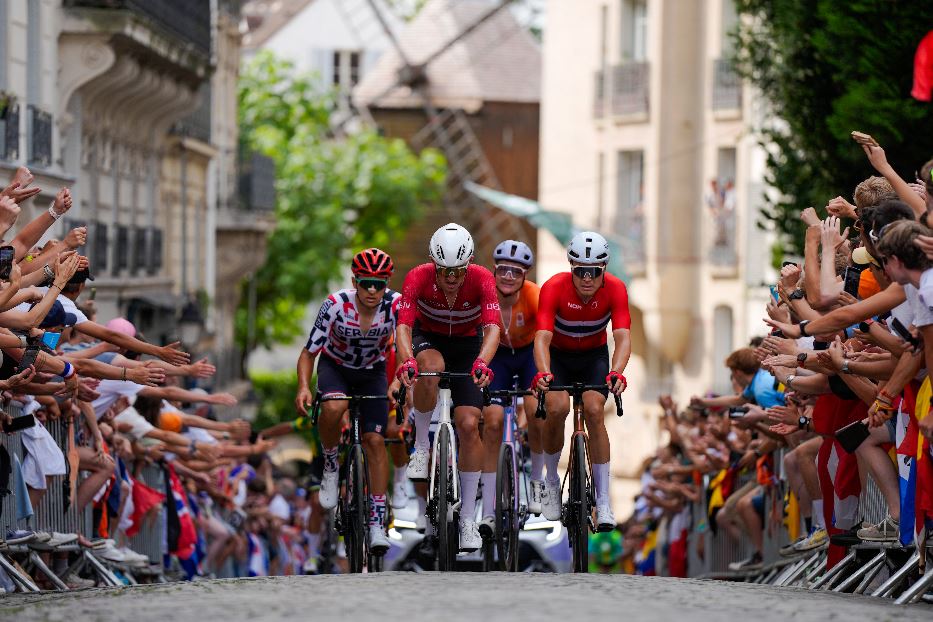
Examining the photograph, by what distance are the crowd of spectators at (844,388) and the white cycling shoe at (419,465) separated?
8.01 feet

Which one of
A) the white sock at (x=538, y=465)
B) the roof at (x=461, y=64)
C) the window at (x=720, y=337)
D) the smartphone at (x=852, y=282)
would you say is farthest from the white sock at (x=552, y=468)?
the roof at (x=461, y=64)

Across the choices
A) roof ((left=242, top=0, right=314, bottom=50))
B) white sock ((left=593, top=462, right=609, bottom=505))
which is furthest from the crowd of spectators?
roof ((left=242, top=0, right=314, bottom=50))

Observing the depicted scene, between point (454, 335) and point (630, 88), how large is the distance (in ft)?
104

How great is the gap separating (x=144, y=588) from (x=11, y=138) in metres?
14.0

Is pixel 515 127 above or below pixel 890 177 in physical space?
above

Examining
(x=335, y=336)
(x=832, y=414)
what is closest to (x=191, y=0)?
(x=335, y=336)

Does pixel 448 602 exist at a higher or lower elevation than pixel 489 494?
lower

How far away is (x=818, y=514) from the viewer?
1540cm

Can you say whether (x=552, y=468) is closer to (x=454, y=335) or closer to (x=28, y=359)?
(x=454, y=335)

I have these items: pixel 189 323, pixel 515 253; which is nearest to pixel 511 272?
pixel 515 253

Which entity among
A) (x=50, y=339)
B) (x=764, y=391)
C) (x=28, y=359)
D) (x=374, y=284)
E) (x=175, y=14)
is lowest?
(x=764, y=391)

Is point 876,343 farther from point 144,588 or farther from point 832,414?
point 144,588

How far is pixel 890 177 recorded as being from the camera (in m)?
12.6

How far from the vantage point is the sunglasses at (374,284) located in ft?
50.7
